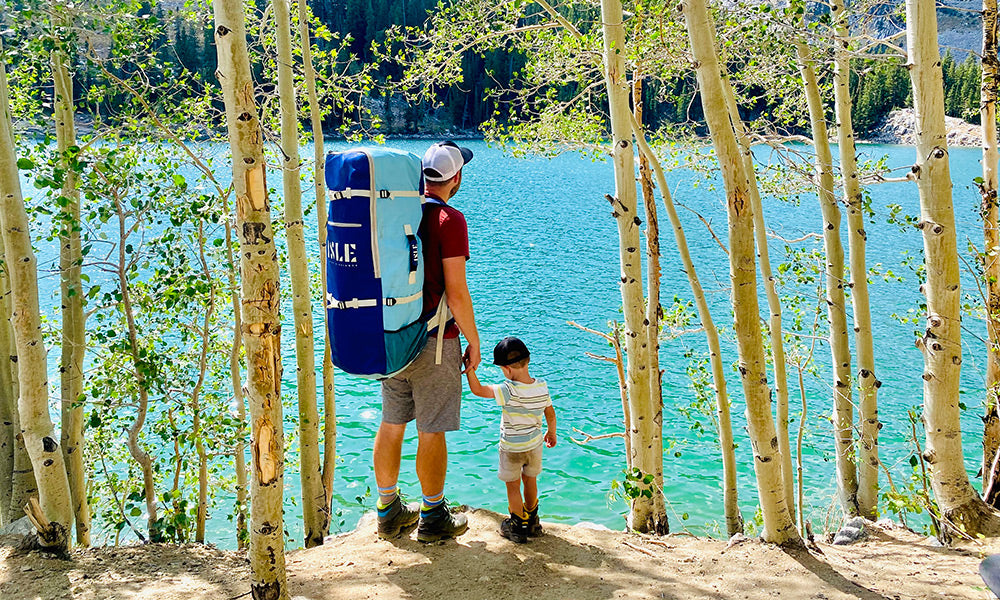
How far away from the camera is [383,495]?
423 centimetres

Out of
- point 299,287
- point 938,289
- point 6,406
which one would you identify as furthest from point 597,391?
point 6,406

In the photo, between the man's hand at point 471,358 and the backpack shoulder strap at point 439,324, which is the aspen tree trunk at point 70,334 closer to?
the backpack shoulder strap at point 439,324

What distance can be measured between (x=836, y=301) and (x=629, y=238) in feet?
11.2

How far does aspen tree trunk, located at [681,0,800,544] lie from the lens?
3.66 m

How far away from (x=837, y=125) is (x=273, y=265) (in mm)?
5736

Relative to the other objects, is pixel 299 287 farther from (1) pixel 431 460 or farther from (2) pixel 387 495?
(1) pixel 431 460

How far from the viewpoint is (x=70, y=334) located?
5199 mm

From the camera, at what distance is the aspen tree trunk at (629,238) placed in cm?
462

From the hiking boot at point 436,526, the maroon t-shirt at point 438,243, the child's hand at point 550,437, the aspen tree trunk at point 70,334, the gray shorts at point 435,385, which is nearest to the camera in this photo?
the maroon t-shirt at point 438,243

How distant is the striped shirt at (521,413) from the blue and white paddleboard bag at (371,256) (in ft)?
2.83

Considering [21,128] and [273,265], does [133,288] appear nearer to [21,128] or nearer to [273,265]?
[21,128]

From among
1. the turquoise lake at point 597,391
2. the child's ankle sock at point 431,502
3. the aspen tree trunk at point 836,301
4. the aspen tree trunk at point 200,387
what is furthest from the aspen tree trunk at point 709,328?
the aspen tree trunk at point 200,387

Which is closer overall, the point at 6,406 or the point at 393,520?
the point at 393,520

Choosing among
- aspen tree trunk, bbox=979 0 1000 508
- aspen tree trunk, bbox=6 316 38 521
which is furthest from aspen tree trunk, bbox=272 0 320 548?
aspen tree trunk, bbox=979 0 1000 508
